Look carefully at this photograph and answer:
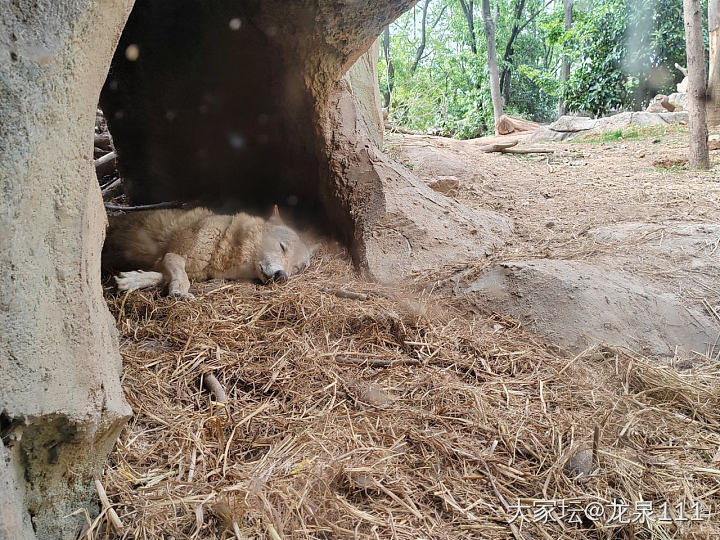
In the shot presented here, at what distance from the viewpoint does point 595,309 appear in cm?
373

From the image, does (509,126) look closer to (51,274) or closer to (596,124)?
(596,124)

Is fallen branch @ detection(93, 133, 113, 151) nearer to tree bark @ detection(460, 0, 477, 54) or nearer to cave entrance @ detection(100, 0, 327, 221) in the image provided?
cave entrance @ detection(100, 0, 327, 221)

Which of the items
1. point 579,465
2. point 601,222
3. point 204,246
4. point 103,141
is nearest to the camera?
point 579,465

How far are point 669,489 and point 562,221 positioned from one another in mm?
3873

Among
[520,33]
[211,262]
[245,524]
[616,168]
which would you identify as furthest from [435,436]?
[520,33]

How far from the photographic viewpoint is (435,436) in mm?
2594

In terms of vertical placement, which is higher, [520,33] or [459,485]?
[520,33]

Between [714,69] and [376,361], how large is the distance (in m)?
12.4

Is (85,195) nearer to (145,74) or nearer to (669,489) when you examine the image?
(669,489)

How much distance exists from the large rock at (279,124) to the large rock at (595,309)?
0.85 m

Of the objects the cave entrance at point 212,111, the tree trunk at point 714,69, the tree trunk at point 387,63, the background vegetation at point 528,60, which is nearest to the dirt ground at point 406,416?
the cave entrance at point 212,111

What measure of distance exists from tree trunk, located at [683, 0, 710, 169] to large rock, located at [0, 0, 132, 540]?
26.9ft

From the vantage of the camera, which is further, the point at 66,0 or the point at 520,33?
the point at 520,33

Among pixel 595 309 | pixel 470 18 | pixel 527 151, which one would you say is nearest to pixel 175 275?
pixel 595 309
